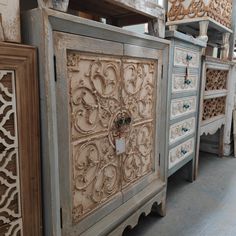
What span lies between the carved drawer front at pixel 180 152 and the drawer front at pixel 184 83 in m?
0.42

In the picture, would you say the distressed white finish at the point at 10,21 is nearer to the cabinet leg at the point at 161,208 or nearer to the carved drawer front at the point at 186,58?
the carved drawer front at the point at 186,58

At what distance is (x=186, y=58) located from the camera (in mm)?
1637

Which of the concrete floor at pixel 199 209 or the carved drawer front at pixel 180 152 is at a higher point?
the carved drawer front at pixel 180 152

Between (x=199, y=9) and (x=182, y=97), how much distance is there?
0.87m

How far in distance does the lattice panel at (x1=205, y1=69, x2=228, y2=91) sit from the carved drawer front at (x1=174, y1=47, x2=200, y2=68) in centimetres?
32

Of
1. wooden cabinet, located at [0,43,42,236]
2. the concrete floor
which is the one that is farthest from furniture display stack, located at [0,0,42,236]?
the concrete floor

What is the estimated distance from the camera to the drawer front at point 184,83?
156 cm

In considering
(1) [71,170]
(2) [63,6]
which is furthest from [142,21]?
(1) [71,170]

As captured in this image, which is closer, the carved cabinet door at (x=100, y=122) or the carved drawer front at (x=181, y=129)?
the carved cabinet door at (x=100, y=122)

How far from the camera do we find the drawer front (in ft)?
5.11

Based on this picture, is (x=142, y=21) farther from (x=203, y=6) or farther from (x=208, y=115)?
(x=208, y=115)

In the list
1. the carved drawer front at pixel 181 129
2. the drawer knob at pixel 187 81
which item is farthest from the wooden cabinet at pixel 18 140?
the drawer knob at pixel 187 81

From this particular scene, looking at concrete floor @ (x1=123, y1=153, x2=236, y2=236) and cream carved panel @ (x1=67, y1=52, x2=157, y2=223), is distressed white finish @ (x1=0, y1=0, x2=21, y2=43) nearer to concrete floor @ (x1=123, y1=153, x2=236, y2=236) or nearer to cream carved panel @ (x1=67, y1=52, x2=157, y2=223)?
cream carved panel @ (x1=67, y1=52, x2=157, y2=223)

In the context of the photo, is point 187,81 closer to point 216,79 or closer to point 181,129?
point 181,129
